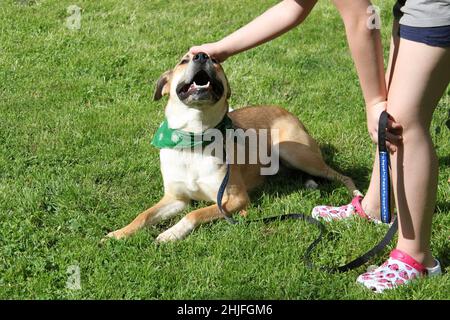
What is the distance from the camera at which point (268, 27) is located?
4.16 meters

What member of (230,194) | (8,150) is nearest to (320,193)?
(230,194)

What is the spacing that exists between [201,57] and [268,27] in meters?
0.49

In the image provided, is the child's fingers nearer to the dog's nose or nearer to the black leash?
the black leash

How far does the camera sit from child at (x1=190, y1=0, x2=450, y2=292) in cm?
322

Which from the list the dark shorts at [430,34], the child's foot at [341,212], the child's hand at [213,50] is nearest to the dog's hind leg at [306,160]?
the child's foot at [341,212]

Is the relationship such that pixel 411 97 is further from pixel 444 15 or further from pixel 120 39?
pixel 120 39

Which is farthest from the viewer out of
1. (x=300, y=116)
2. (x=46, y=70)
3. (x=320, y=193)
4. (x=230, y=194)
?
(x=46, y=70)

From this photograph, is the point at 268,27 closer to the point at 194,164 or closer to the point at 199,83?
the point at 199,83

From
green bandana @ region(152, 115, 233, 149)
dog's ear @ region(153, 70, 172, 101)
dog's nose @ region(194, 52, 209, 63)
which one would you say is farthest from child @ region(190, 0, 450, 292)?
dog's ear @ region(153, 70, 172, 101)

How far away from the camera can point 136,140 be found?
5.67m

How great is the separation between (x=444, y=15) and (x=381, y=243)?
1.34m

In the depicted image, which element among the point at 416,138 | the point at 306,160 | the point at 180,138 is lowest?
the point at 306,160

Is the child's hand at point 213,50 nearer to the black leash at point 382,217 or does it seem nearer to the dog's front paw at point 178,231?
the black leash at point 382,217

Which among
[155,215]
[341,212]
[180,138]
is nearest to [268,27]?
[180,138]
